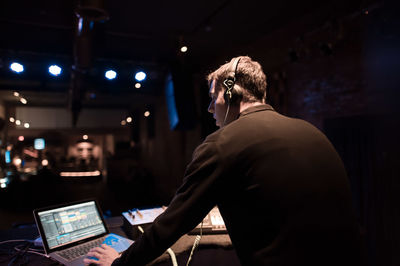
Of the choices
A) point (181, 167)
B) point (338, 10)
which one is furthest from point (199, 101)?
point (338, 10)

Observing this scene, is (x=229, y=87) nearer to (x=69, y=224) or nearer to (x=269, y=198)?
(x=269, y=198)

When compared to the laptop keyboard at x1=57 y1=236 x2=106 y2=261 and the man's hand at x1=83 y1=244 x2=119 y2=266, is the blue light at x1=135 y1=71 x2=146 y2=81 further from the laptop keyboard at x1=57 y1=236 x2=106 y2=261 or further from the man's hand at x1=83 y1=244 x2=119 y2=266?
the man's hand at x1=83 y1=244 x2=119 y2=266

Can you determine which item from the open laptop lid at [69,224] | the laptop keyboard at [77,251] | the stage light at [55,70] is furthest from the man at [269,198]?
the stage light at [55,70]

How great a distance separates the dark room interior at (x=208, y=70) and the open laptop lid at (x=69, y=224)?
A: 592mm

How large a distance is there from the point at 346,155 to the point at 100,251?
2902 millimetres

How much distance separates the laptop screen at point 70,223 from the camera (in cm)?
134

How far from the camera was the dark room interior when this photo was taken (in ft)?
9.18

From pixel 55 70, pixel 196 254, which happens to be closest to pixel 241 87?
pixel 196 254

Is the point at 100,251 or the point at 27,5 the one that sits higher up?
the point at 27,5

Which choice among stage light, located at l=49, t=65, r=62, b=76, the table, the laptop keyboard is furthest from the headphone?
stage light, located at l=49, t=65, r=62, b=76

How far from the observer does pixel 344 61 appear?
126 inches

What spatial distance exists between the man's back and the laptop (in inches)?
28.6

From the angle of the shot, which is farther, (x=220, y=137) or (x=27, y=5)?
(x=27, y=5)

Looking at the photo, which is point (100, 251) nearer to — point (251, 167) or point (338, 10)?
point (251, 167)
